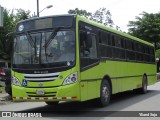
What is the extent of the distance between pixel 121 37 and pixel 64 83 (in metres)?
5.87

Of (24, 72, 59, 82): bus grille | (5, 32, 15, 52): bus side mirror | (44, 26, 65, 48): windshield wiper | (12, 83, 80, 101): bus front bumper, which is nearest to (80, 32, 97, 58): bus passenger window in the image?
(44, 26, 65, 48): windshield wiper

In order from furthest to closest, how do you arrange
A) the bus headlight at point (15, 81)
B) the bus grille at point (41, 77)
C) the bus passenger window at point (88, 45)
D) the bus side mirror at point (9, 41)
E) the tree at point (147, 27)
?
the tree at point (147, 27) < the bus side mirror at point (9, 41) < the bus headlight at point (15, 81) < the bus passenger window at point (88, 45) < the bus grille at point (41, 77)

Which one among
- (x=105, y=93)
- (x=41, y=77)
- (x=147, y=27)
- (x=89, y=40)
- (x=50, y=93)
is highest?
(x=147, y=27)

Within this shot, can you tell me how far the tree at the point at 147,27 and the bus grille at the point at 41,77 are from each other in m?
42.7

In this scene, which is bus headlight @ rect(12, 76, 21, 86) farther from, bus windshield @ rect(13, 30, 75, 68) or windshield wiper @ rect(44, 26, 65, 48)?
windshield wiper @ rect(44, 26, 65, 48)

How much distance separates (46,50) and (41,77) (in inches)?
32.3

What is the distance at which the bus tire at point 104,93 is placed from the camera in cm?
1281

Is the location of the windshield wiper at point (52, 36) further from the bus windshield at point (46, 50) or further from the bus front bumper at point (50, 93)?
the bus front bumper at point (50, 93)

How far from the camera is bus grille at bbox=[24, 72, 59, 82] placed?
11.0 meters

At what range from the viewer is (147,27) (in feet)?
176

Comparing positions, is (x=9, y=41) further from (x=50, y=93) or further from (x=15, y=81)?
(x=50, y=93)

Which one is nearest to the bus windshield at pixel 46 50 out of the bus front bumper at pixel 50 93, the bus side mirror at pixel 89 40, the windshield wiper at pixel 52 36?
the windshield wiper at pixel 52 36

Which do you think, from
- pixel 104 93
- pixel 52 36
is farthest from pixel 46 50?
pixel 104 93

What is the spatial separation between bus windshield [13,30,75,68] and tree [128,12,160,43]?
42341 mm
